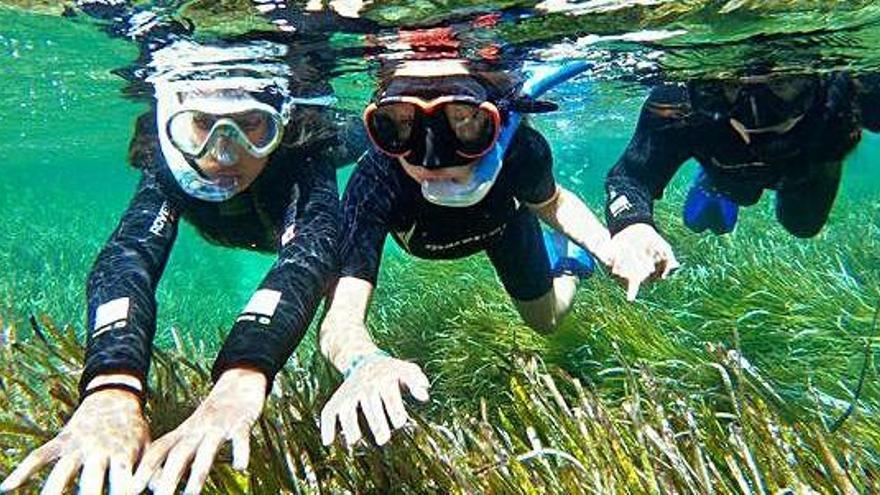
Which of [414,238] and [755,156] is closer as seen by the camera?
[414,238]

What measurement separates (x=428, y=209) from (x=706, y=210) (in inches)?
195

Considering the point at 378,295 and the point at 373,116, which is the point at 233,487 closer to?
the point at 373,116

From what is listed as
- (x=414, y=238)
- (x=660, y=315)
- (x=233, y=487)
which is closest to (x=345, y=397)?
(x=233, y=487)

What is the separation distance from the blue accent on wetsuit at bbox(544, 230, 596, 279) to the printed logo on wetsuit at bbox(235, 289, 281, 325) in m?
5.03

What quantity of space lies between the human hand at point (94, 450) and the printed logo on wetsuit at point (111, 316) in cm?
55

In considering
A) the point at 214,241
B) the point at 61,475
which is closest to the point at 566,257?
the point at 214,241

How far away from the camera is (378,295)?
42.6ft

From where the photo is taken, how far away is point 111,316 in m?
3.75

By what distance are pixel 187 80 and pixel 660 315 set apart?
5901 millimetres

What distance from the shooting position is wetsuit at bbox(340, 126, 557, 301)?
521cm

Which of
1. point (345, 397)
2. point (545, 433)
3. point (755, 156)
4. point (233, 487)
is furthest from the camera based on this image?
point (755, 156)

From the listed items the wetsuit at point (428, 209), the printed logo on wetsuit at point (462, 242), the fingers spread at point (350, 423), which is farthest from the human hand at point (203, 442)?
the printed logo on wetsuit at point (462, 242)

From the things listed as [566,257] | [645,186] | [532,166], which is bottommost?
[566,257]

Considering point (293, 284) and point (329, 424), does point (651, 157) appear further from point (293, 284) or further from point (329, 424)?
point (329, 424)
